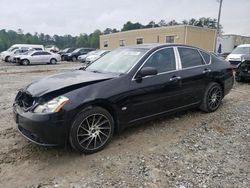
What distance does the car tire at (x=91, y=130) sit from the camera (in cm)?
321

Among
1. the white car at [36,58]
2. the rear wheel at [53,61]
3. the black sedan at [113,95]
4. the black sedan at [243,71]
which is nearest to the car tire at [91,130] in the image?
the black sedan at [113,95]

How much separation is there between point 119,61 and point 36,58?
19.4 m

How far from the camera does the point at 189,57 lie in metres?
4.79

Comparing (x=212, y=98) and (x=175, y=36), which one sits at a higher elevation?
(x=175, y=36)

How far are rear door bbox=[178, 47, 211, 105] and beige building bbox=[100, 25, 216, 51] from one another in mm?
26718

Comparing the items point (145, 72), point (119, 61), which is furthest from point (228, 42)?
point (145, 72)

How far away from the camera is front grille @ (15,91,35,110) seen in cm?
324

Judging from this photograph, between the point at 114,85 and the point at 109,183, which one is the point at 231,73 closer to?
the point at 114,85

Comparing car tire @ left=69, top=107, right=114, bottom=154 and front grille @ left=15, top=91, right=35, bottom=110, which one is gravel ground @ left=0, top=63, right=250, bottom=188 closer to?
car tire @ left=69, top=107, right=114, bottom=154

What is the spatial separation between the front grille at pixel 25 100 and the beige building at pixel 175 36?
29.1 m

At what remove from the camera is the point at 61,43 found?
8856 centimetres

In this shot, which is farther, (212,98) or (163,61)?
(212,98)

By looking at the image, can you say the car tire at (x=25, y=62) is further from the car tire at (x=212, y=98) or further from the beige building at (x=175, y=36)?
the car tire at (x=212, y=98)

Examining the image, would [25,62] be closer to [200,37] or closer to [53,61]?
[53,61]
